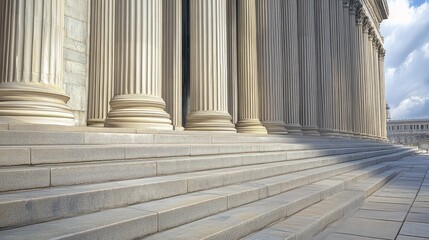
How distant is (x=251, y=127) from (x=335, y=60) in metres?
16.5

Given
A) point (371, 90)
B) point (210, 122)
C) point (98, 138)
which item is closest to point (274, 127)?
point (210, 122)

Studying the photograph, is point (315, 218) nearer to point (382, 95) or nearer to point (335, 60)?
point (335, 60)

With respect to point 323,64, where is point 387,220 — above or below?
below

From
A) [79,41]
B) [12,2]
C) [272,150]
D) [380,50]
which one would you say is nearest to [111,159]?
[12,2]

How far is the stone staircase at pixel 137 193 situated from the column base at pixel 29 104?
0.73 m

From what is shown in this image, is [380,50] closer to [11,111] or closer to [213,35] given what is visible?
[213,35]

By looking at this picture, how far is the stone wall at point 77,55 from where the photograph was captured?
15.3 metres

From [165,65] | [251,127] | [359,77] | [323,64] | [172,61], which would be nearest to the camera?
[172,61]

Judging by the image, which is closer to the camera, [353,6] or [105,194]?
[105,194]

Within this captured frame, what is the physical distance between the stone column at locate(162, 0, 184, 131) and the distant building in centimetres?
15919

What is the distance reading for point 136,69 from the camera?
10656mm

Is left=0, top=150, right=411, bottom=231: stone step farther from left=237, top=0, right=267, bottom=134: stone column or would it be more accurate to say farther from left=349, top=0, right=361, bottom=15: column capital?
left=349, top=0, right=361, bottom=15: column capital

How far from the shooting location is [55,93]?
8.16 metres

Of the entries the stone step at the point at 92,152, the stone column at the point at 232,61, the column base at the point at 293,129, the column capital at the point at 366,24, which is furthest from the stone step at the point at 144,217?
the column capital at the point at 366,24
